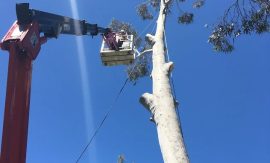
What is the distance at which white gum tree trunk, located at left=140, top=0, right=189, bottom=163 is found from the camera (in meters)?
5.46

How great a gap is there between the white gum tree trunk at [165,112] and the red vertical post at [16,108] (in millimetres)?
1648

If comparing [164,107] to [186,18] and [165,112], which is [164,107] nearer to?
[165,112]

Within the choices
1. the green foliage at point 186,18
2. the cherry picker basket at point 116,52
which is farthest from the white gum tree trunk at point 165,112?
the green foliage at point 186,18

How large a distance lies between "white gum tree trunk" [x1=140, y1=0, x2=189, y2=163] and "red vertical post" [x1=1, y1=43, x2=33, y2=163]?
1.65 meters

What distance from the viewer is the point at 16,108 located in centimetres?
563

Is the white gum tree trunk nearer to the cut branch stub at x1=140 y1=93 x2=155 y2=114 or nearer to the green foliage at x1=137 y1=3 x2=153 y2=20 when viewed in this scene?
the cut branch stub at x1=140 y1=93 x2=155 y2=114

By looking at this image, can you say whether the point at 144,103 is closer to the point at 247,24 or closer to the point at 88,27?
the point at 88,27

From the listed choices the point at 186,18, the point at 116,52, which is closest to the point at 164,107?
the point at 116,52

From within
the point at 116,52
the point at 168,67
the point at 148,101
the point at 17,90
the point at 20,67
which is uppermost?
the point at 116,52

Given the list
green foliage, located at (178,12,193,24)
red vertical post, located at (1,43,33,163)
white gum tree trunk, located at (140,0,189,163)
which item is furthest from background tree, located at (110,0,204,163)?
green foliage, located at (178,12,193,24)

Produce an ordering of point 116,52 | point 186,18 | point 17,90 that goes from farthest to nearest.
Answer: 1. point 186,18
2. point 116,52
3. point 17,90

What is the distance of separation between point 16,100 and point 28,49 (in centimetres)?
94

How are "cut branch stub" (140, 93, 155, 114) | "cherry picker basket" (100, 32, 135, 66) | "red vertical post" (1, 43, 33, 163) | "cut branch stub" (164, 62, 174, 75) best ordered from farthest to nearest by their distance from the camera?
1. "cherry picker basket" (100, 32, 135, 66)
2. "cut branch stub" (164, 62, 174, 75)
3. "cut branch stub" (140, 93, 155, 114)
4. "red vertical post" (1, 43, 33, 163)

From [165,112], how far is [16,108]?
1974 mm
